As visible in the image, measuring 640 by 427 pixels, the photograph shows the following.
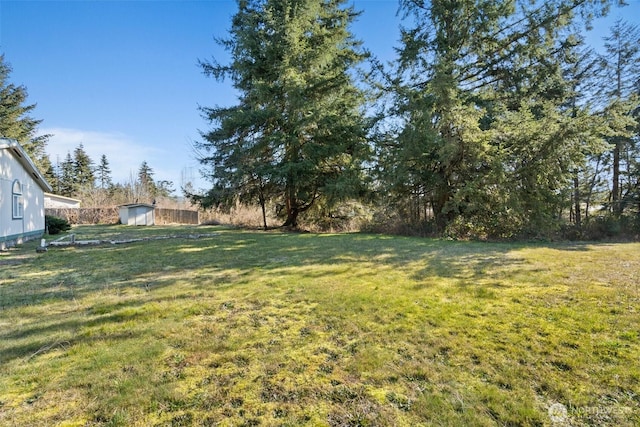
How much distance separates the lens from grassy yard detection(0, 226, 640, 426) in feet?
6.50

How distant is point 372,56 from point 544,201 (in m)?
8.39

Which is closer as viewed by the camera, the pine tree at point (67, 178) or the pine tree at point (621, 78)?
the pine tree at point (621, 78)

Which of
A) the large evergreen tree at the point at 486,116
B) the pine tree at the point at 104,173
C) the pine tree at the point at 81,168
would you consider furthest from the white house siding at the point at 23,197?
the pine tree at the point at 104,173

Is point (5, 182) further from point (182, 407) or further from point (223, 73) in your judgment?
point (182, 407)

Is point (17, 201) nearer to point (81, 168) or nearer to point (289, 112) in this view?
point (289, 112)

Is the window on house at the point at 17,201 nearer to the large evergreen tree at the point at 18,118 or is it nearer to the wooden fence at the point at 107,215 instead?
the wooden fence at the point at 107,215

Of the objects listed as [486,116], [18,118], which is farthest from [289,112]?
[18,118]

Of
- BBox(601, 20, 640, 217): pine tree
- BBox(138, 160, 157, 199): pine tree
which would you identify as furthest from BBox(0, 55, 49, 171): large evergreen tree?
BBox(601, 20, 640, 217): pine tree

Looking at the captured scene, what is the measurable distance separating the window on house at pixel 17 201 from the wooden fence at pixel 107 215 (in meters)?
15.4

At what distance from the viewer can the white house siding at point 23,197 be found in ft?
32.5

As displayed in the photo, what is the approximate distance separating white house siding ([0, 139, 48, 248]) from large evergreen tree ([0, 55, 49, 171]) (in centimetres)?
1544

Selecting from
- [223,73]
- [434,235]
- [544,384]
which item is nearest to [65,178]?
[223,73]

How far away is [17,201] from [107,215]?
56.2ft

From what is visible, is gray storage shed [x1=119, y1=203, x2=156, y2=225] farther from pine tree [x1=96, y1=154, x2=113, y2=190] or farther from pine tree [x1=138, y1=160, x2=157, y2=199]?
pine tree [x1=96, y1=154, x2=113, y2=190]
